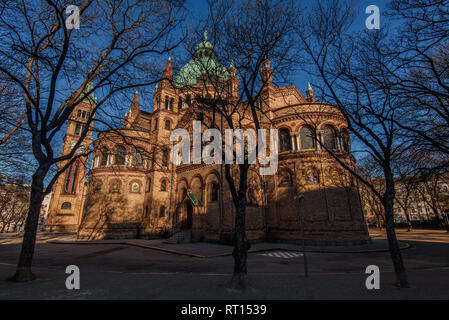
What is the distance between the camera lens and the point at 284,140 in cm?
2219

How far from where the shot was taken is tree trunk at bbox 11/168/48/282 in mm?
6992

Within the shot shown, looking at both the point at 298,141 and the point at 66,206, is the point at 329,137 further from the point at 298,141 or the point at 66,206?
the point at 66,206

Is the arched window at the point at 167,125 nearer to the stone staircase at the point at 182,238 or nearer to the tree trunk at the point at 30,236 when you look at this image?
the stone staircase at the point at 182,238

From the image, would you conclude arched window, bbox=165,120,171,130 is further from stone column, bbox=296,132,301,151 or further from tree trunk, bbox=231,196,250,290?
tree trunk, bbox=231,196,250,290

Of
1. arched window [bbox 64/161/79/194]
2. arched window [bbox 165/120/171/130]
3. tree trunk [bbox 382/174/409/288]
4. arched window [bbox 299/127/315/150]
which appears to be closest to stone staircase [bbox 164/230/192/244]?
arched window [bbox 299/127/315/150]

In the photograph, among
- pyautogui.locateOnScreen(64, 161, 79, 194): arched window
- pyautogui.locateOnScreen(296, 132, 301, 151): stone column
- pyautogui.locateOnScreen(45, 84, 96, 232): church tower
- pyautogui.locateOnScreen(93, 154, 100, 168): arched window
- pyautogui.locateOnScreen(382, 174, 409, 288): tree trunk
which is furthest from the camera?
pyautogui.locateOnScreen(64, 161, 79, 194): arched window

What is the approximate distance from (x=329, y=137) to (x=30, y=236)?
22.1 metres

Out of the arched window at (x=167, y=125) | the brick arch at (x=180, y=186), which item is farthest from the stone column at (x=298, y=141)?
the arched window at (x=167, y=125)

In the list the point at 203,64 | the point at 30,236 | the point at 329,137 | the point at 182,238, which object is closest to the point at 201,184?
the point at 182,238

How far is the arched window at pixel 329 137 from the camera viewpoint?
68.8ft

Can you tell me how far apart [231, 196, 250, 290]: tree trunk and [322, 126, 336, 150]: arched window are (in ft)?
54.6
